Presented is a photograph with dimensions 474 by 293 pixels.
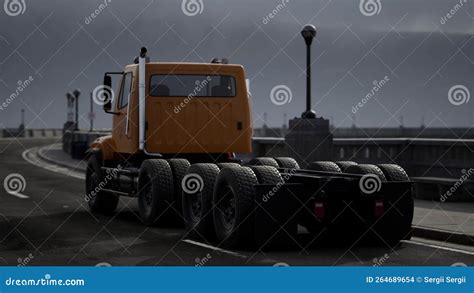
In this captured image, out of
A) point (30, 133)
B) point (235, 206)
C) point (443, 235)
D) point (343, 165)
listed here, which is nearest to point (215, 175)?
point (235, 206)

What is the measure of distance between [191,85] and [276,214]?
191 inches

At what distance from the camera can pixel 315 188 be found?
39.9ft

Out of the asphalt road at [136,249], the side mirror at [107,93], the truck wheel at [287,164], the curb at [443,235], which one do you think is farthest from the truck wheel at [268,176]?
the side mirror at [107,93]

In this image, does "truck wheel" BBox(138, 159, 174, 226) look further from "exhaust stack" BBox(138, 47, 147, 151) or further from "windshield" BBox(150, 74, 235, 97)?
"windshield" BBox(150, 74, 235, 97)

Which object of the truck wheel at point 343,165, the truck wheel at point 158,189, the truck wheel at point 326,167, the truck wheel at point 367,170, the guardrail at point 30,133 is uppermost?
the truck wheel at point 367,170

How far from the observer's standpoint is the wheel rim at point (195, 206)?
1380 centimetres

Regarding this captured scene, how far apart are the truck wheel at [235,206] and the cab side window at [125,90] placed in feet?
13.6

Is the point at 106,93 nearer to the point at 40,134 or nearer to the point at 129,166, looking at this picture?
the point at 129,166

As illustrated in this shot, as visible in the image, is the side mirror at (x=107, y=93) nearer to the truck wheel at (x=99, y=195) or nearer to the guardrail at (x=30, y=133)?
the truck wheel at (x=99, y=195)

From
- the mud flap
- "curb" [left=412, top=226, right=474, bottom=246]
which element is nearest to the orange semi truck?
the mud flap

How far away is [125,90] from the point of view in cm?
1662

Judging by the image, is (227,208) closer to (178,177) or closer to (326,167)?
(326,167)
